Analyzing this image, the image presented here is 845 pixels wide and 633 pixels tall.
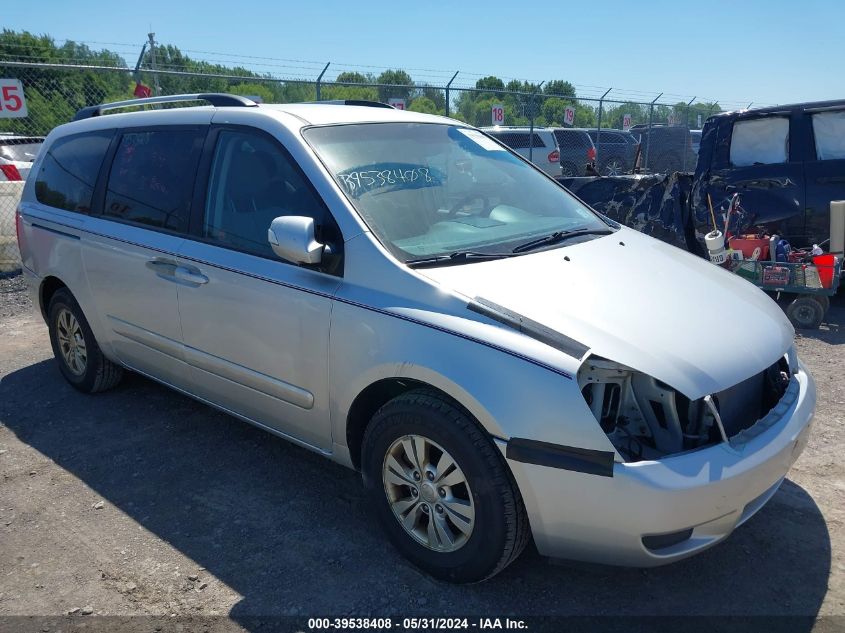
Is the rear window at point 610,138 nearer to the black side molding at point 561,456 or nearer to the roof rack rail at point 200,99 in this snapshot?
the roof rack rail at point 200,99

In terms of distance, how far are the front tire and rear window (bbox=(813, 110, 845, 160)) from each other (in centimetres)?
588

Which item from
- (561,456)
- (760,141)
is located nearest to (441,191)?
(561,456)

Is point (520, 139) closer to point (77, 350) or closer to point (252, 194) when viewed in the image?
point (77, 350)

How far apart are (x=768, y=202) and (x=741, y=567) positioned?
196 inches

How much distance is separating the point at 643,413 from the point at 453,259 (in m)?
1.00

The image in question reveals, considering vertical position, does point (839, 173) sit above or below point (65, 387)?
above

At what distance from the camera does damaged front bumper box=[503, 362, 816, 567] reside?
92.1 inches

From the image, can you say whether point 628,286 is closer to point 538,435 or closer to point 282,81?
point 538,435

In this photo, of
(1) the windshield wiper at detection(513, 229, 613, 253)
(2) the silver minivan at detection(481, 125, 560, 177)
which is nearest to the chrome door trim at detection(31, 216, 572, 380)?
(1) the windshield wiper at detection(513, 229, 613, 253)

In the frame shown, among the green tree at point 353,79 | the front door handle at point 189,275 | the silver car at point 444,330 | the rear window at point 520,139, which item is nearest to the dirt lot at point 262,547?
the silver car at point 444,330

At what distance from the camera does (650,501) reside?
7.63 ft

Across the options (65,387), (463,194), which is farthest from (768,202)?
(65,387)

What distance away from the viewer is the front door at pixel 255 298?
10.3 feet

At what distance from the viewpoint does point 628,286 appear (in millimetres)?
2965
